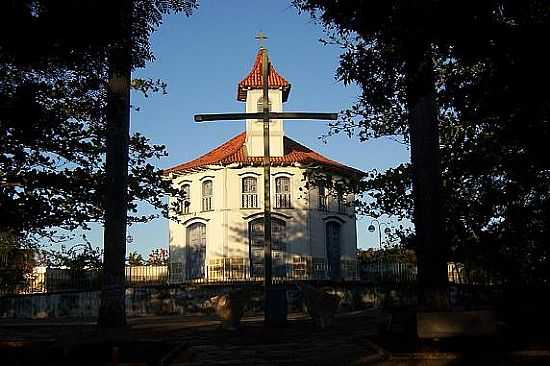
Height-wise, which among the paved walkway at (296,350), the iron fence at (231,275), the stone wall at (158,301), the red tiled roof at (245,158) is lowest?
the paved walkway at (296,350)

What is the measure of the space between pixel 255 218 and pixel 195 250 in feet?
12.9

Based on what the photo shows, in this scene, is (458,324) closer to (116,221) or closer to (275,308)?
(116,221)

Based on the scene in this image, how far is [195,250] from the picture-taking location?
113 feet

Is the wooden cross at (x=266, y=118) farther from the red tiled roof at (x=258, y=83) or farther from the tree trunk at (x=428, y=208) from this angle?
the red tiled roof at (x=258, y=83)

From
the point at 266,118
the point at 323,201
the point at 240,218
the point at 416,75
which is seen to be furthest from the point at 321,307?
the point at 323,201

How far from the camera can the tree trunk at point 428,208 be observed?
10.0m

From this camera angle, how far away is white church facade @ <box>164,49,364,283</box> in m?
32.8

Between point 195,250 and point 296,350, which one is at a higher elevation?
point 195,250

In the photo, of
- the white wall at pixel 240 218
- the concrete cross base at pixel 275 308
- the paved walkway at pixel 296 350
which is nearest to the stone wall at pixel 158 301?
the white wall at pixel 240 218

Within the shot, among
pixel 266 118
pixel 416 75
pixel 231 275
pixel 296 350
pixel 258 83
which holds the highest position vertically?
pixel 258 83

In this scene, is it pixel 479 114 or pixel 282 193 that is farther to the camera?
pixel 282 193

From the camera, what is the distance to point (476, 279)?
72.0 ft

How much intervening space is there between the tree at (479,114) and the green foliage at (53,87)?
2.99 m

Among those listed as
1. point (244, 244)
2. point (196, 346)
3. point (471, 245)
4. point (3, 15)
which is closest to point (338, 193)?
point (471, 245)
